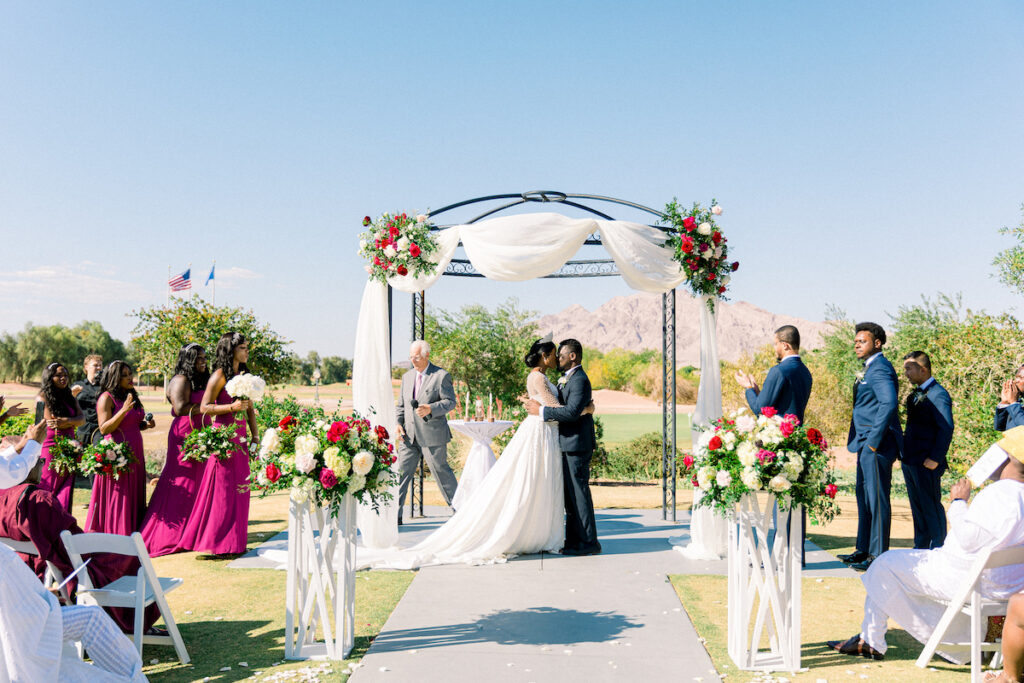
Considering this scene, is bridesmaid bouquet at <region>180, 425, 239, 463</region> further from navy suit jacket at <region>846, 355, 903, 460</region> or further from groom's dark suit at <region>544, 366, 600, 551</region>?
navy suit jacket at <region>846, 355, 903, 460</region>

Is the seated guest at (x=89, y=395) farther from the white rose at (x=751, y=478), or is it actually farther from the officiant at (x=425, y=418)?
the white rose at (x=751, y=478)

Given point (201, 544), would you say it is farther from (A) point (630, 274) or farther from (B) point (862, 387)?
(B) point (862, 387)

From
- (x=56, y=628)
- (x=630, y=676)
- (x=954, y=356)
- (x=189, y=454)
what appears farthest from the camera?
(x=954, y=356)

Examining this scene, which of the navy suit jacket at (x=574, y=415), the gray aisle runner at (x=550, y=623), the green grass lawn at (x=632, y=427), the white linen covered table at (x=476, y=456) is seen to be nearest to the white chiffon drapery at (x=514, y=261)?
the navy suit jacket at (x=574, y=415)

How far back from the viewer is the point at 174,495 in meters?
7.11

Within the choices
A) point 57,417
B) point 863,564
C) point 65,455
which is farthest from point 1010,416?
point 57,417

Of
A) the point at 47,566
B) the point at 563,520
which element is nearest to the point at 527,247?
the point at 563,520

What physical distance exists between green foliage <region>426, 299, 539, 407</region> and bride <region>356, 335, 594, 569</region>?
1204 cm

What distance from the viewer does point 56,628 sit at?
331 cm

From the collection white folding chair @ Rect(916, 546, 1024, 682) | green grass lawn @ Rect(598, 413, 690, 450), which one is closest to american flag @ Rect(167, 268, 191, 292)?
green grass lawn @ Rect(598, 413, 690, 450)

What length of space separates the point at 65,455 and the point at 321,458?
3.76 metres

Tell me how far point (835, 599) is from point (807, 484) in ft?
7.31

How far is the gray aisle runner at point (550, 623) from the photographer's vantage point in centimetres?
425

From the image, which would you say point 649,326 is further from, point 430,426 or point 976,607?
point 976,607
